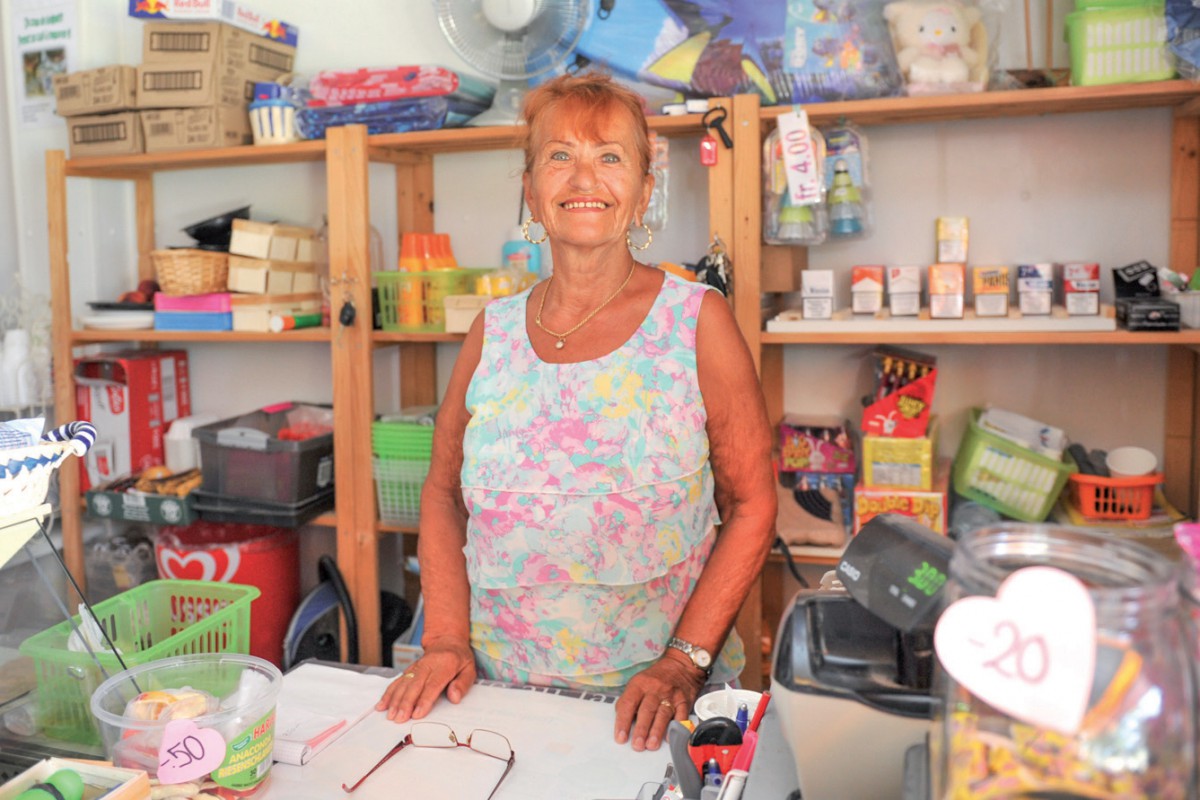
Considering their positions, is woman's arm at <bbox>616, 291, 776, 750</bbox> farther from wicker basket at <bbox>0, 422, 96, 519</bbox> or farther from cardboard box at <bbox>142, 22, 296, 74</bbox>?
cardboard box at <bbox>142, 22, 296, 74</bbox>

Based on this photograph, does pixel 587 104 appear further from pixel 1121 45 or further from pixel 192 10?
pixel 192 10

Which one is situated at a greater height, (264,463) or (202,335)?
(202,335)

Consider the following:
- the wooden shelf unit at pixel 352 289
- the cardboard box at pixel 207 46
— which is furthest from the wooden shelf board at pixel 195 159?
the cardboard box at pixel 207 46

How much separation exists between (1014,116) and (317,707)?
214 cm

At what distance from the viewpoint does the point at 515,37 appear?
107 inches

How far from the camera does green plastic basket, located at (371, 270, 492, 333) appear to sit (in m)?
2.77

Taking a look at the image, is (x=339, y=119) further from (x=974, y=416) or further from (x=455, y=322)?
(x=974, y=416)

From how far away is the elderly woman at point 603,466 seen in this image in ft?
5.53

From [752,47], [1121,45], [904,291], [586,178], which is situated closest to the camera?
[586,178]


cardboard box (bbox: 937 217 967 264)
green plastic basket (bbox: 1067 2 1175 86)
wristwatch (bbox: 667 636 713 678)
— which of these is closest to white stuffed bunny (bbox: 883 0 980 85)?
green plastic basket (bbox: 1067 2 1175 86)

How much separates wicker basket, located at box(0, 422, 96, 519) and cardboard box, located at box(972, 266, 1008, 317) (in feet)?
6.24

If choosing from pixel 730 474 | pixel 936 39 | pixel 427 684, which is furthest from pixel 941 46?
pixel 427 684

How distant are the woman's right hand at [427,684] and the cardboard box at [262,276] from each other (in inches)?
65.3

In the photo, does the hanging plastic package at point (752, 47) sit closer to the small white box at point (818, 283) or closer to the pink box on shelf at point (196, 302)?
the small white box at point (818, 283)
